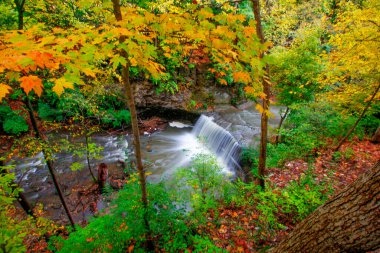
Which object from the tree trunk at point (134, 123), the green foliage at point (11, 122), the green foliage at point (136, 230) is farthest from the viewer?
the green foliage at point (11, 122)

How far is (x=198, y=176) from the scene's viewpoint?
17.1ft

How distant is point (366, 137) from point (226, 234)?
24.8 feet

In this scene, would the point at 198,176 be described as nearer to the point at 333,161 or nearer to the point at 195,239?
the point at 195,239

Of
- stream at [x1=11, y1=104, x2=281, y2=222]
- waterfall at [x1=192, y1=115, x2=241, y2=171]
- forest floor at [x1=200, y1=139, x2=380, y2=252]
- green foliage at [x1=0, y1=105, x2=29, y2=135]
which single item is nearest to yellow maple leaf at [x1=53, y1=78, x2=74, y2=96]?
forest floor at [x1=200, y1=139, x2=380, y2=252]

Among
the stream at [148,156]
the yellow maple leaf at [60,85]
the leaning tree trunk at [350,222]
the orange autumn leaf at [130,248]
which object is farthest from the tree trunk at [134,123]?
the stream at [148,156]

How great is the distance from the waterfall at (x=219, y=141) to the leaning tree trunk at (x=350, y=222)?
5990mm

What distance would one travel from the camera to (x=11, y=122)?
10.9 meters

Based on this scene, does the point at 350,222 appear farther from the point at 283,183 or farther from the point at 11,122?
the point at 11,122

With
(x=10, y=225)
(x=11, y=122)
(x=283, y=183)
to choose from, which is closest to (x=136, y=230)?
(x=10, y=225)

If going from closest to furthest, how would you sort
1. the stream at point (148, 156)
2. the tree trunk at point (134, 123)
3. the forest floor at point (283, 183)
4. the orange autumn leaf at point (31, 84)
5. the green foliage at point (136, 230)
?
the orange autumn leaf at point (31, 84)
the tree trunk at point (134, 123)
the green foliage at point (136, 230)
the forest floor at point (283, 183)
the stream at point (148, 156)

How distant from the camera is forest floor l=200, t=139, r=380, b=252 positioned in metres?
3.55

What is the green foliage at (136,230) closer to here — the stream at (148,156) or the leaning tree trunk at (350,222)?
the leaning tree trunk at (350,222)

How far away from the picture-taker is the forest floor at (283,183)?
3549mm

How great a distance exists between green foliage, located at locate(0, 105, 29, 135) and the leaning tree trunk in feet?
44.9
